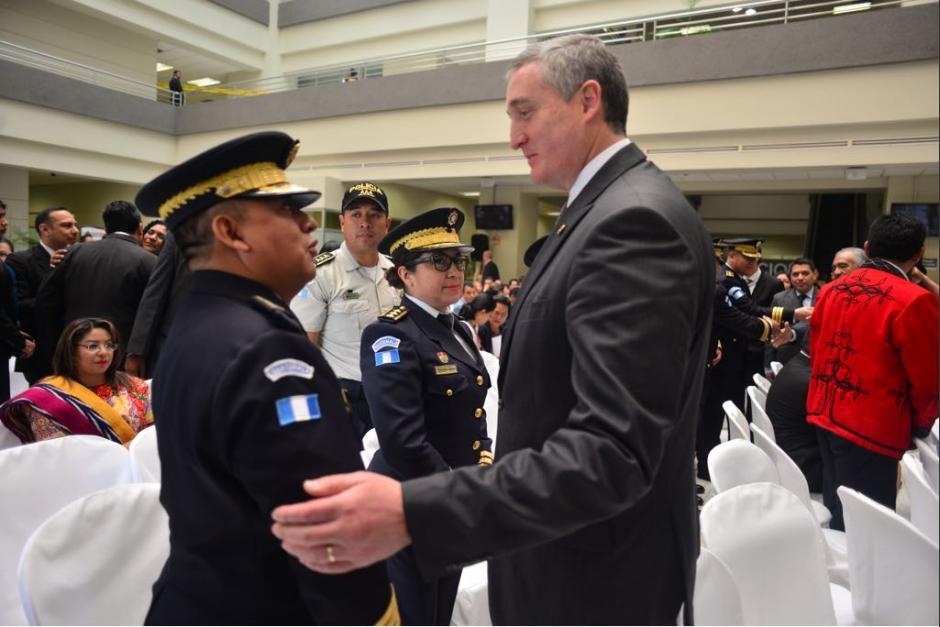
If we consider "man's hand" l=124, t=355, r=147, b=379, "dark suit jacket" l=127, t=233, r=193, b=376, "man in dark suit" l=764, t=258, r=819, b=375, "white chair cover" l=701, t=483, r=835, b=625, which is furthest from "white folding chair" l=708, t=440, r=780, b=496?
"man in dark suit" l=764, t=258, r=819, b=375

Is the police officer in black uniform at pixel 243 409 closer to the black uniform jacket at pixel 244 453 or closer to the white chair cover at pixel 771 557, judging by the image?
A: the black uniform jacket at pixel 244 453

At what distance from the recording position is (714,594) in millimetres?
1461

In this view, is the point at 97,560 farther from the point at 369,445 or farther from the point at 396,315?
the point at 369,445

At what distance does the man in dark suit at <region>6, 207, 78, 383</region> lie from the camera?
4371mm

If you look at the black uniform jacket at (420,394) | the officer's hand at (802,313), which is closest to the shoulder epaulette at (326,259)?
the black uniform jacket at (420,394)

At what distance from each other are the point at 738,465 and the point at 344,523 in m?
1.65

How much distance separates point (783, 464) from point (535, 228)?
11.4 m

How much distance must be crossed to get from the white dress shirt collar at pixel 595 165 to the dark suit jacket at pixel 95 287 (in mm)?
3197

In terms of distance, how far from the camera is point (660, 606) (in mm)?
1024

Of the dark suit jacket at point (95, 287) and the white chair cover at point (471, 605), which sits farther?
the dark suit jacket at point (95, 287)

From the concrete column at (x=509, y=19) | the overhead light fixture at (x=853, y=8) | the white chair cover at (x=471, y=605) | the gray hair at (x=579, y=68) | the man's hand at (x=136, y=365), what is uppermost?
the concrete column at (x=509, y=19)

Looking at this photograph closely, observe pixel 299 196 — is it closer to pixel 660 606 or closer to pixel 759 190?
pixel 660 606

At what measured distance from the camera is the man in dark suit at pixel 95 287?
3598mm

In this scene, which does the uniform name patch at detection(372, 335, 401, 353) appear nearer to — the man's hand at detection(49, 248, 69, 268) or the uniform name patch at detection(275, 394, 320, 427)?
the uniform name patch at detection(275, 394, 320, 427)
